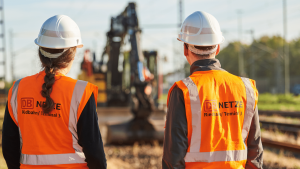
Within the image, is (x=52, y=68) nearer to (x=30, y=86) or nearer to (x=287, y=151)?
(x=30, y=86)

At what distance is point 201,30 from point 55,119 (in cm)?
128

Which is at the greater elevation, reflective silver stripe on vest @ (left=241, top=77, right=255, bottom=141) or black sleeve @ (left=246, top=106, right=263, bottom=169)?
reflective silver stripe on vest @ (left=241, top=77, right=255, bottom=141)

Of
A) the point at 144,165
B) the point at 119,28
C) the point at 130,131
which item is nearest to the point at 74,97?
the point at 144,165

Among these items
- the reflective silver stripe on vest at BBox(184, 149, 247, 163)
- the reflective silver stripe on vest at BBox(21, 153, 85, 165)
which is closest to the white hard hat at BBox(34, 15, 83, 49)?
the reflective silver stripe on vest at BBox(21, 153, 85, 165)

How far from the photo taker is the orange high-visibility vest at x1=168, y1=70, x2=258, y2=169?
2.13 meters

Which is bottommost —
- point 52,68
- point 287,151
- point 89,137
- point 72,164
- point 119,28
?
point 287,151

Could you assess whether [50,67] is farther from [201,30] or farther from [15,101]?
[201,30]

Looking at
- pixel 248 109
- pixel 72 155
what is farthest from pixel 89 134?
pixel 248 109

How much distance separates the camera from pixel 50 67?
7.28 ft

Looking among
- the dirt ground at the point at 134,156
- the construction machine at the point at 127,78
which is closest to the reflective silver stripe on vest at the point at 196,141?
the dirt ground at the point at 134,156

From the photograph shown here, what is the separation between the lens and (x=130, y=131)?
9.25 m

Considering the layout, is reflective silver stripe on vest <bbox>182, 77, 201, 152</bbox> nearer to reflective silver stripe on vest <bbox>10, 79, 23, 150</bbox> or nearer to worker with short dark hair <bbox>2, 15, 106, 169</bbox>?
worker with short dark hair <bbox>2, 15, 106, 169</bbox>

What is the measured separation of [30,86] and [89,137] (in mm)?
564

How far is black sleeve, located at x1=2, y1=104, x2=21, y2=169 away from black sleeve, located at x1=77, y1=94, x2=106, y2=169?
513 millimetres
